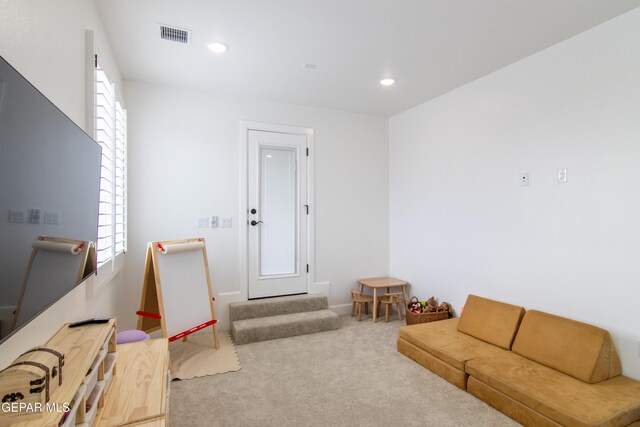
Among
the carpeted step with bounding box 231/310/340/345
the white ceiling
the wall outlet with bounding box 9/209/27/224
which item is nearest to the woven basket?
the carpeted step with bounding box 231/310/340/345

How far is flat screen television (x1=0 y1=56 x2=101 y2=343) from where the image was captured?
0.82m

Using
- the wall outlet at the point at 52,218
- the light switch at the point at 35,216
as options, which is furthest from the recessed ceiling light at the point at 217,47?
the light switch at the point at 35,216

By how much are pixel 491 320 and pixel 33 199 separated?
3.22 m

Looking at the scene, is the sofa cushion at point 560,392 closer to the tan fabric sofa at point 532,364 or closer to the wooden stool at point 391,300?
the tan fabric sofa at point 532,364

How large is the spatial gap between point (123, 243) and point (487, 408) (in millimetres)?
3315

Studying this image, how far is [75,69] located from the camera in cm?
178

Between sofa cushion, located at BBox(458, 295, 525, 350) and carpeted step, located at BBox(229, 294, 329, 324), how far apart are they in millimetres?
1648

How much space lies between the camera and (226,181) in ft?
12.8

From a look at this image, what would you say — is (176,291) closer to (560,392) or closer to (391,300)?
(391,300)

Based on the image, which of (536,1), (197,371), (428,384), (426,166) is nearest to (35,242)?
(197,371)

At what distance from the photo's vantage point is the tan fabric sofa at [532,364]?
1.96 metres

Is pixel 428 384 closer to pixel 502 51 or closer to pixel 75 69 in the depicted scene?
pixel 502 51

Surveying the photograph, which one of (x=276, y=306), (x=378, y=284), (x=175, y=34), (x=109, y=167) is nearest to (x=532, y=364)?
(x=378, y=284)

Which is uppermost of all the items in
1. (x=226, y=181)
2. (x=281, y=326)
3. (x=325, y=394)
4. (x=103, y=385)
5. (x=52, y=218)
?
(x=226, y=181)
